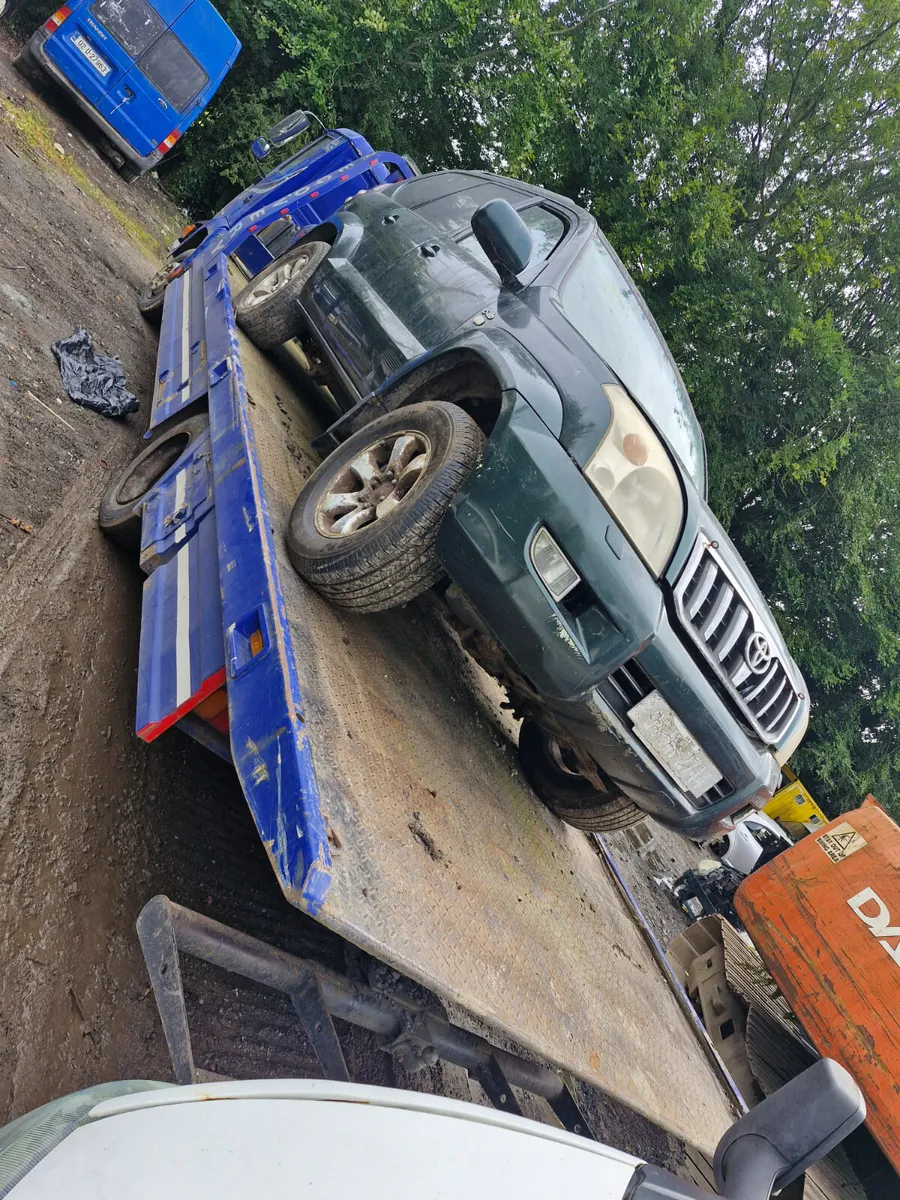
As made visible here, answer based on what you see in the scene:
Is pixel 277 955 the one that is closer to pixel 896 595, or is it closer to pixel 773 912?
pixel 773 912

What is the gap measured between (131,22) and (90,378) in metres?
5.08

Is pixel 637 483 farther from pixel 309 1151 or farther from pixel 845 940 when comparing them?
A: pixel 845 940

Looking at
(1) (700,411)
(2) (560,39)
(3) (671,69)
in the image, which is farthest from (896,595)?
(2) (560,39)

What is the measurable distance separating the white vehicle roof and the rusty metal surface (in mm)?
332

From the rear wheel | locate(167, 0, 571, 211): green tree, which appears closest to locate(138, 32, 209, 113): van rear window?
locate(167, 0, 571, 211): green tree

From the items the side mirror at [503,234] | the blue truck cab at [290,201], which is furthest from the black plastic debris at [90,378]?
the side mirror at [503,234]

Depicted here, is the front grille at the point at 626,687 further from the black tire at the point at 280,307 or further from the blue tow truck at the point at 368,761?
the black tire at the point at 280,307

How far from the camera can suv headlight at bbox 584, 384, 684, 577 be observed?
2217 millimetres

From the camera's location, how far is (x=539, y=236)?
11.1ft

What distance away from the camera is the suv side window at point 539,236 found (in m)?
3.12

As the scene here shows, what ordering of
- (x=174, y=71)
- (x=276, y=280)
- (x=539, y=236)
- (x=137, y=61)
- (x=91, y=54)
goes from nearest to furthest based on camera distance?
(x=539, y=236)
(x=276, y=280)
(x=91, y=54)
(x=137, y=61)
(x=174, y=71)

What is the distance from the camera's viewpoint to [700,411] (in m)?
9.72

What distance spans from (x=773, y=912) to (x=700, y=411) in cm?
696

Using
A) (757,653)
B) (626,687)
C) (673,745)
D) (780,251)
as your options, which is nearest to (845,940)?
(757,653)
